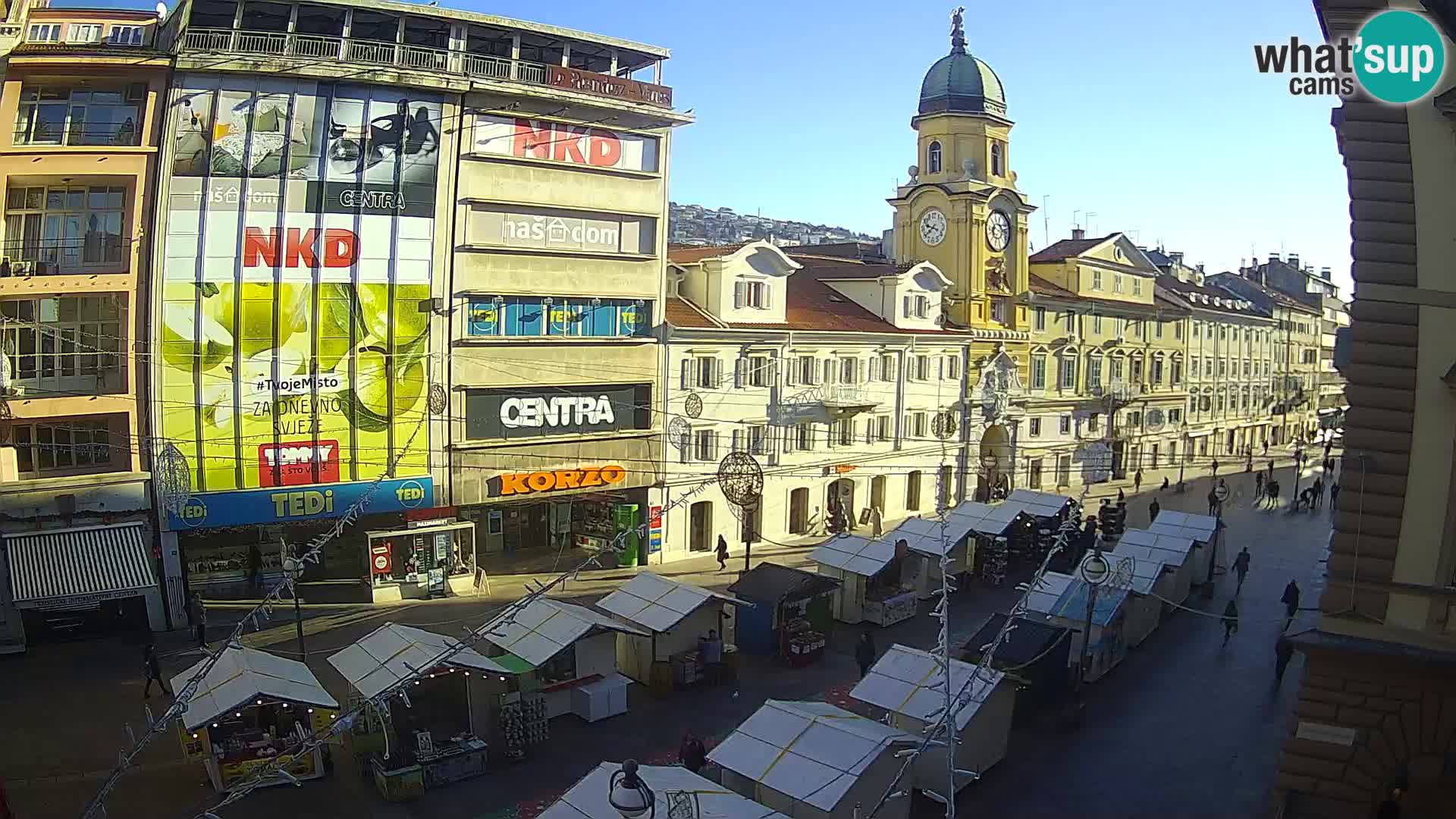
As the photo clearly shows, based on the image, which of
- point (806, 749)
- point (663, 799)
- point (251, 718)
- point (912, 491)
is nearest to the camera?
point (663, 799)

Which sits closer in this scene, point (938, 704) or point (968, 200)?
point (938, 704)

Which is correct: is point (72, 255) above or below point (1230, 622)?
above

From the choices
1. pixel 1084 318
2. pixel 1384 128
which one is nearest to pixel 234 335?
pixel 1384 128

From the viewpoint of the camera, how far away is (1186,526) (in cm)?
3412

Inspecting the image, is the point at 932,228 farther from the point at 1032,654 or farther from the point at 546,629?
the point at 546,629

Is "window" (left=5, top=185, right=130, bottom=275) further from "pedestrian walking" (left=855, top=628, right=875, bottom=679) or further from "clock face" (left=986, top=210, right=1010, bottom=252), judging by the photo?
"clock face" (left=986, top=210, right=1010, bottom=252)

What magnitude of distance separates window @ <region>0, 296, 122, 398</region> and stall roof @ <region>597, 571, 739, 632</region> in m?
15.6

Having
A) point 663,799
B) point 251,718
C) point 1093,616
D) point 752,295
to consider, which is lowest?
point 251,718

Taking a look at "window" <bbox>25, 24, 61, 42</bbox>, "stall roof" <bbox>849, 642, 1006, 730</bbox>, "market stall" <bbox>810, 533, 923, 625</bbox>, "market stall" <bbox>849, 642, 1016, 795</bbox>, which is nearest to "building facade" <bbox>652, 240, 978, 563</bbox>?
"market stall" <bbox>810, 533, 923, 625</bbox>

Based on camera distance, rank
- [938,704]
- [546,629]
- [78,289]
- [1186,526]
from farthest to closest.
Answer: [1186,526] → [78,289] → [546,629] → [938,704]

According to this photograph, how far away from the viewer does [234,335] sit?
29453 mm

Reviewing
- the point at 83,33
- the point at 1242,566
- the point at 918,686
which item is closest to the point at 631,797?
the point at 918,686

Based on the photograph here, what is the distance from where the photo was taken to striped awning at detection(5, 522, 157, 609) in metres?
26.2

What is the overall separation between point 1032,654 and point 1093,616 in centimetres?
384
